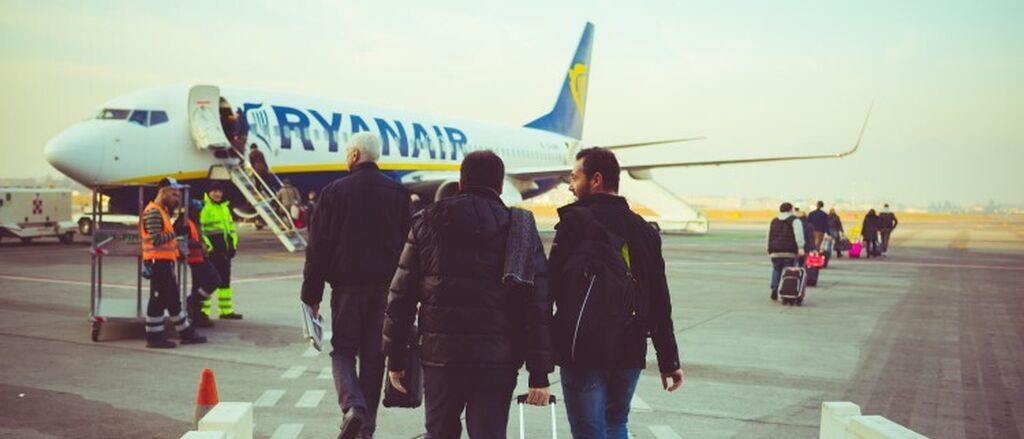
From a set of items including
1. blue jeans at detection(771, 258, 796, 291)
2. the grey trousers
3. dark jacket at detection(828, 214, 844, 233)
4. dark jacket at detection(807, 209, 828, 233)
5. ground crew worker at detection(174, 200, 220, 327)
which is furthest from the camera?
dark jacket at detection(828, 214, 844, 233)

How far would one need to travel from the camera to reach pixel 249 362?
7934 millimetres

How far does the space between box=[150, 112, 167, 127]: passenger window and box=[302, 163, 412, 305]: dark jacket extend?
1489 cm

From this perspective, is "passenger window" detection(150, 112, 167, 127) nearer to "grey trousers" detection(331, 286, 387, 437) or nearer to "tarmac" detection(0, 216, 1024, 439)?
"tarmac" detection(0, 216, 1024, 439)

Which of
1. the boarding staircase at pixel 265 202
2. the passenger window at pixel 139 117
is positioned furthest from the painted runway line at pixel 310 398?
the passenger window at pixel 139 117

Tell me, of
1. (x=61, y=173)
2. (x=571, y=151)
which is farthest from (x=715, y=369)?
(x=571, y=151)

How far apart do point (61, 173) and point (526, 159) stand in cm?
1804

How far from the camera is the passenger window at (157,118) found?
62.1 ft

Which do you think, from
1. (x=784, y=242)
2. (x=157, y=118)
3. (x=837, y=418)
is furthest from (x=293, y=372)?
(x=157, y=118)

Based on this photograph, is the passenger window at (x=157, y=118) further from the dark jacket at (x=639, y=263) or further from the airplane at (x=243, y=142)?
the dark jacket at (x=639, y=263)

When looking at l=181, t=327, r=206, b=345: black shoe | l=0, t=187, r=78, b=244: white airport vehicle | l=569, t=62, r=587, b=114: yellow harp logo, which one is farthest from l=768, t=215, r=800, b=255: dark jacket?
l=569, t=62, r=587, b=114: yellow harp logo

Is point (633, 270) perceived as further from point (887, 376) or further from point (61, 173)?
point (61, 173)

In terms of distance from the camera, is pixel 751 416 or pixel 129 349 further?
pixel 129 349

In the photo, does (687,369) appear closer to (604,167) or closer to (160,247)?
(604,167)

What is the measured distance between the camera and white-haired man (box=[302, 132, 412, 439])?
5.36m
